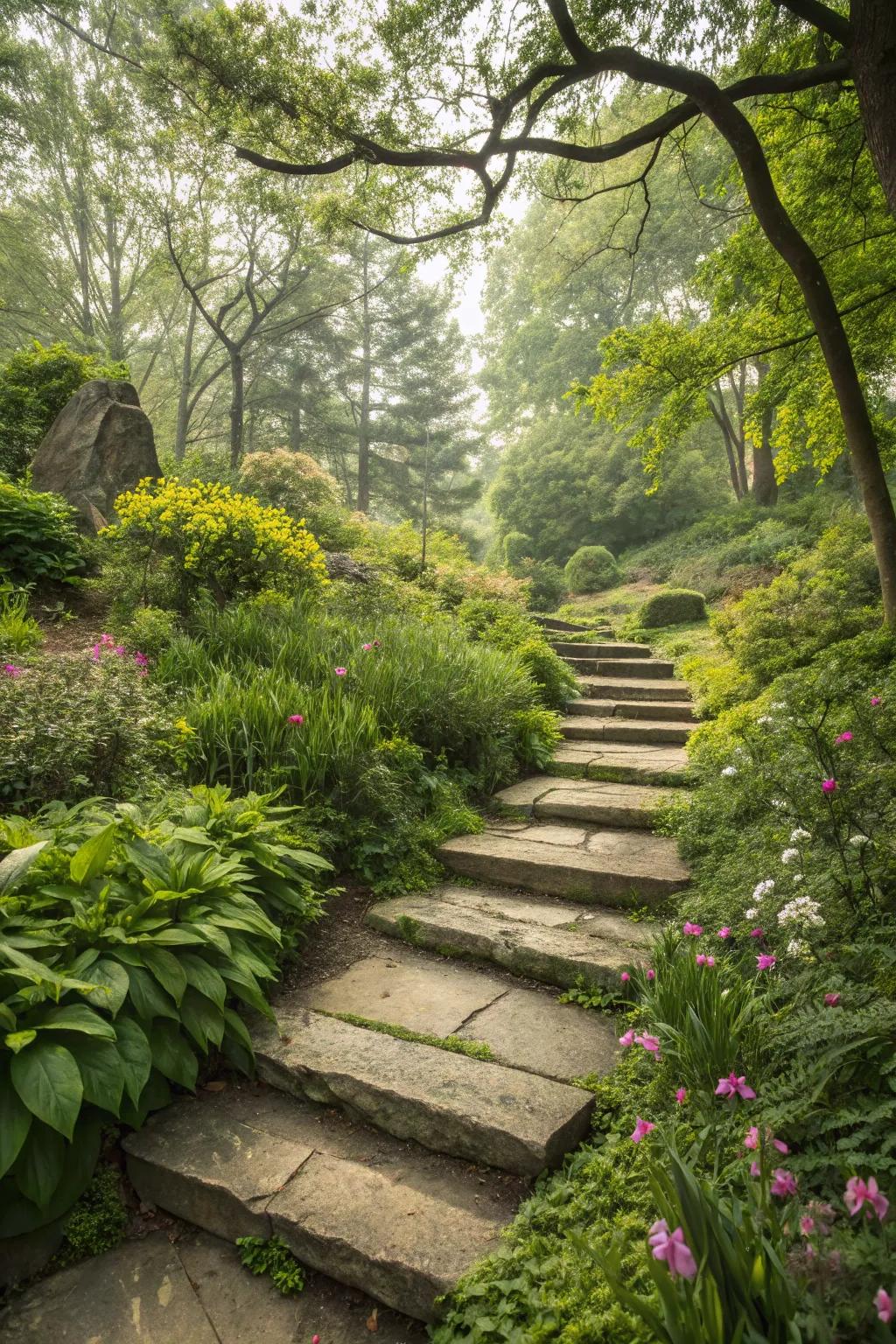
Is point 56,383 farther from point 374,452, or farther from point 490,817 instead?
point 374,452

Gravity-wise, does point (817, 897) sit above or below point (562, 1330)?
above

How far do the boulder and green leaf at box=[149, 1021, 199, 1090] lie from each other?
6.58m

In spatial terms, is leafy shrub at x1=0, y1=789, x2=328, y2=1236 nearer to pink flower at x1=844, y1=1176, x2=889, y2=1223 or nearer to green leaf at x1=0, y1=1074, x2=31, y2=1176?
green leaf at x1=0, y1=1074, x2=31, y2=1176

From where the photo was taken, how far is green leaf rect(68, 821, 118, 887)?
2238mm

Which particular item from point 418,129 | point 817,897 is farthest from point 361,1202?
point 418,129

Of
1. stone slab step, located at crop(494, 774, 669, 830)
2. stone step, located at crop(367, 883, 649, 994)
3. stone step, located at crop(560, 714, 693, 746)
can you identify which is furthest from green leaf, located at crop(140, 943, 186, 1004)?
stone step, located at crop(560, 714, 693, 746)

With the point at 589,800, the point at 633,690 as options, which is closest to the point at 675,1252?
the point at 589,800

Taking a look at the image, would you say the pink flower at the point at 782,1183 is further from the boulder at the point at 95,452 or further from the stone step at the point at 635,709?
A: the boulder at the point at 95,452

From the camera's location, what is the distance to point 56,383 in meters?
9.29

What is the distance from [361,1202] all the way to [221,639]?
392cm

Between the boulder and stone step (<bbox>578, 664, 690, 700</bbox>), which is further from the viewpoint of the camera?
the boulder

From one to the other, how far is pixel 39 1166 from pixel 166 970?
539 millimetres

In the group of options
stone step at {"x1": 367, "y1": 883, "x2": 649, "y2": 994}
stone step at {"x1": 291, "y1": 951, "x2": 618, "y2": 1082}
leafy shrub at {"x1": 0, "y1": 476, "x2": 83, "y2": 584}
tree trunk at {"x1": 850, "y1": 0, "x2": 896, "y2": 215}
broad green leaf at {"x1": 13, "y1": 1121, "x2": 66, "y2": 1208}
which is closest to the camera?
broad green leaf at {"x1": 13, "y1": 1121, "x2": 66, "y2": 1208}

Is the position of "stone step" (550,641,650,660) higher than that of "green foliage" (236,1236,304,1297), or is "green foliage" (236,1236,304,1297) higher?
"stone step" (550,641,650,660)
